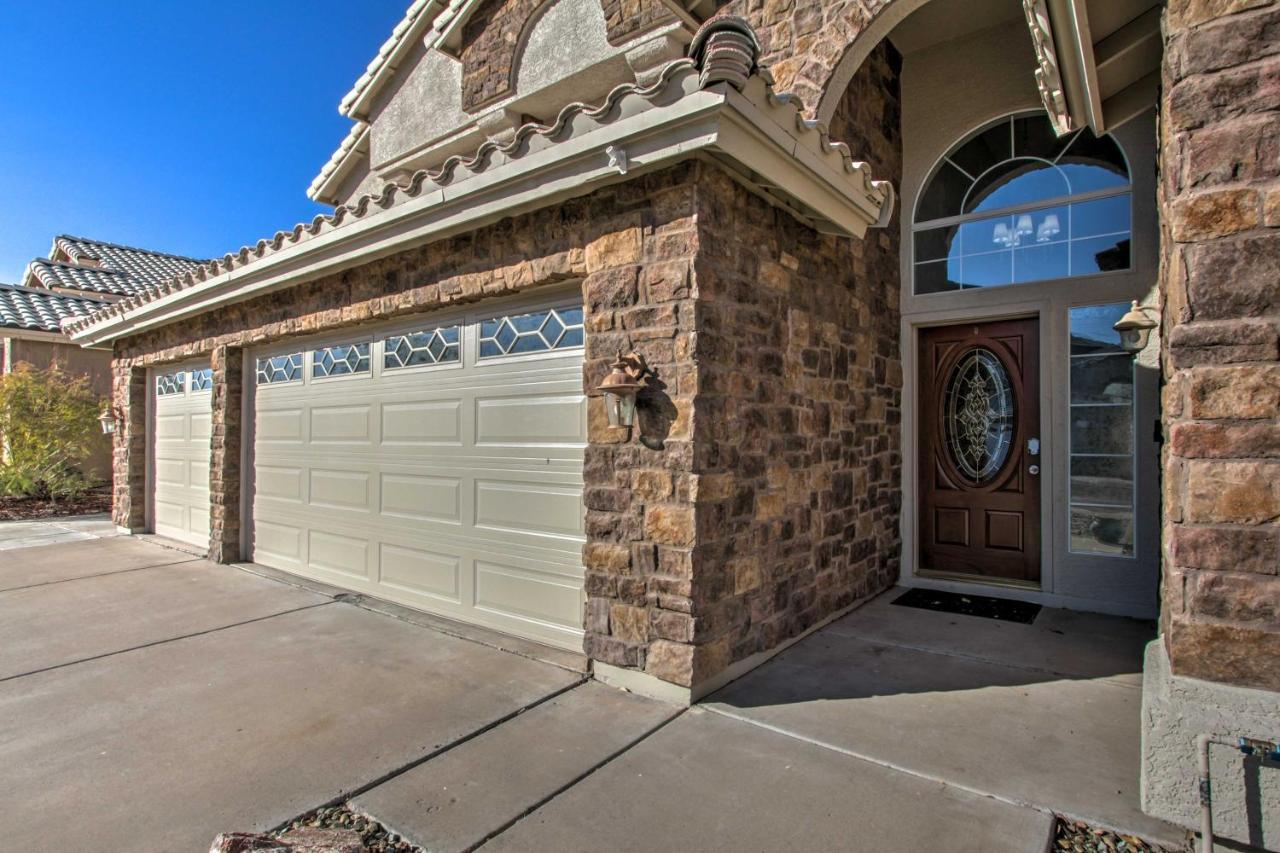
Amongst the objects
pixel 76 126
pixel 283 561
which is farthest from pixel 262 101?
pixel 283 561

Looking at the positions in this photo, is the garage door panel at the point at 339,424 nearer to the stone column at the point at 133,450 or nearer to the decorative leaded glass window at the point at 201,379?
the decorative leaded glass window at the point at 201,379

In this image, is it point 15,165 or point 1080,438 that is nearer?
point 1080,438

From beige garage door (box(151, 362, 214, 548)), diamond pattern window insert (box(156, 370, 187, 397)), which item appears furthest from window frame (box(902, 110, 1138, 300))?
diamond pattern window insert (box(156, 370, 187, 397))

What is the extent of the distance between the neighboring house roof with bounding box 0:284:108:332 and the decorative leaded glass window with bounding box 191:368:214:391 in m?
5.10

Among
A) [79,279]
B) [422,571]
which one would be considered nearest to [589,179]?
[422,571]

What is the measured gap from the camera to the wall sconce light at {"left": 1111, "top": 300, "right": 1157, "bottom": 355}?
4.53 meters

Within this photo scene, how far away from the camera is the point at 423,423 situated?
16.6 ft

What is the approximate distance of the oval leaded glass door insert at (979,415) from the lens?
18.1 feet

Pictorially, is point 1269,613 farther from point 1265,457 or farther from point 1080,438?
point 1080,438

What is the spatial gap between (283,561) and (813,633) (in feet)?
16.9

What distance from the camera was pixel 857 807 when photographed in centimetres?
247

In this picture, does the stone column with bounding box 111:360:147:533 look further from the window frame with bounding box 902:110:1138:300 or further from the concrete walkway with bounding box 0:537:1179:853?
the window frame with bounding box 902:110:1138:300

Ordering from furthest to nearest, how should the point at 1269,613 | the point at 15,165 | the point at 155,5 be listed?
the point at 15,165 → the point at 155,5 → the point at 1269,613

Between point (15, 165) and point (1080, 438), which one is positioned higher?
point (15, 165)
